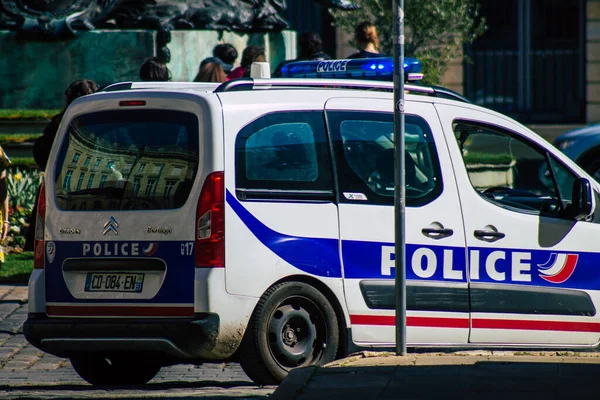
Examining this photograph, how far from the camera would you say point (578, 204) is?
26.3 ft

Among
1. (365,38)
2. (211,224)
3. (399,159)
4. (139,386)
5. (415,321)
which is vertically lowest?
(139,386)

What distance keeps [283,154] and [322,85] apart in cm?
67

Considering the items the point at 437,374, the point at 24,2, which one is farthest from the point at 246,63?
the point at 437,374

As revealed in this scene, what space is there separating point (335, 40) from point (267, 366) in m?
21.3

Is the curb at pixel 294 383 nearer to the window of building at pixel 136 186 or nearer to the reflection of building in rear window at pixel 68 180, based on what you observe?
the window of building at pixel 136 186

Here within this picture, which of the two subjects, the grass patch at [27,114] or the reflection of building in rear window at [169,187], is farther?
the grass patch at [27,114]

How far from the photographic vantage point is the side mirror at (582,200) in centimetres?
802

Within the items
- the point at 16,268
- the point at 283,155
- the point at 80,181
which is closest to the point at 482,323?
the point at 283,155

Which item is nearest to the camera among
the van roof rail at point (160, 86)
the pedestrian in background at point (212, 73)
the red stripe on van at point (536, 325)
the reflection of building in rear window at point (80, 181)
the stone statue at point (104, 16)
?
the reflection of building in rear window at point (80, 181)

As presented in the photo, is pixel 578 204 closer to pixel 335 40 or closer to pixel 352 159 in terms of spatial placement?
pixel 352 159

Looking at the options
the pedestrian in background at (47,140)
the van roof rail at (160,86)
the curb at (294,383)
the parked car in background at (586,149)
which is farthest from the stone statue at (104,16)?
Answer: the curb at (294,383)

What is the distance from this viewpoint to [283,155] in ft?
24.0

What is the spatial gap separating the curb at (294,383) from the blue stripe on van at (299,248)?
2.07 ft

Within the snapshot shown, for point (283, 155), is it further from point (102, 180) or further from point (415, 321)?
point (415, 321)
